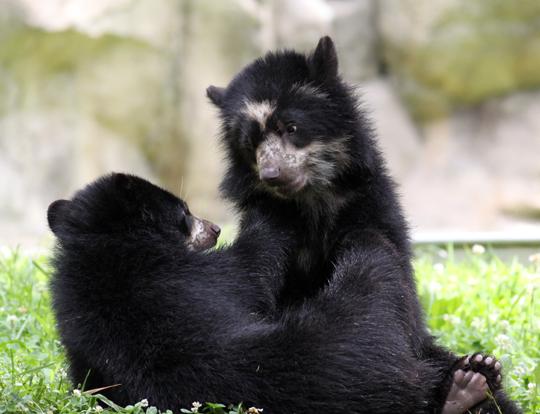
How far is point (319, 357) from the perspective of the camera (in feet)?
12.6

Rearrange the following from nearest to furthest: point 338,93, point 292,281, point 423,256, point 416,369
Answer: point 416,369, point 292,281, point 338,93, point 423,256

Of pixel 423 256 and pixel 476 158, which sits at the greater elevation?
pixel 476 158

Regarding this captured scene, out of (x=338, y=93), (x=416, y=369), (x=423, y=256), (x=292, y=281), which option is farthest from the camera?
(x=423, y=256)

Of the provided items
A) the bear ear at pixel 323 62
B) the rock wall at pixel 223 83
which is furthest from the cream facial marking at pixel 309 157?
the rock wall at pixel 223 83

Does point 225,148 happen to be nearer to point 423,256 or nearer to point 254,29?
point 423,256

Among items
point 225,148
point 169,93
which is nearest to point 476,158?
point 169,93

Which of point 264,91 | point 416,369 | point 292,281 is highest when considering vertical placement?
point 264,91

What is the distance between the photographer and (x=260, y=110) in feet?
17.2

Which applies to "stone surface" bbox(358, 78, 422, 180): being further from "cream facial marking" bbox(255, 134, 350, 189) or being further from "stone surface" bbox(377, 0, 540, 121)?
"cream facial marking" bbox(255, 134, 350, 189)

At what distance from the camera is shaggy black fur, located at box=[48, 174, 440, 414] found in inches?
151

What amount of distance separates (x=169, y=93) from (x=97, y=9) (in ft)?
5.66

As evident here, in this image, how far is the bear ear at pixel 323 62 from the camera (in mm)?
5312

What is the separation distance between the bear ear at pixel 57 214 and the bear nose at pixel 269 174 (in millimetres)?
1069

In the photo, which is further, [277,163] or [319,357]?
[277,163]
